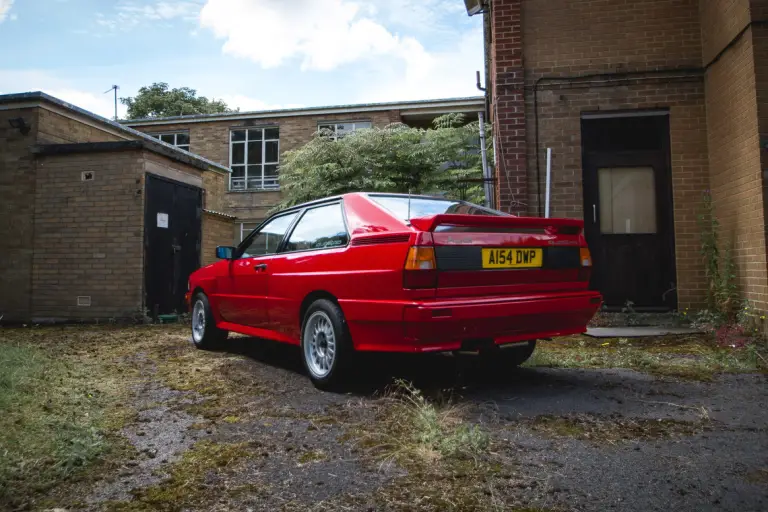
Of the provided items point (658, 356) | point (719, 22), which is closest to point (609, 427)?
point (658, 356)

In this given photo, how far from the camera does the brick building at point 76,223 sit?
9000mm

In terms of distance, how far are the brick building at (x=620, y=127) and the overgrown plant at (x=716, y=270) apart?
10 centimetres

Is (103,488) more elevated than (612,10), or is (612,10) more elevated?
(612,10)

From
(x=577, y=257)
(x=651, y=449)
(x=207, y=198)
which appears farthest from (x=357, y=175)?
(x=651, y=449)

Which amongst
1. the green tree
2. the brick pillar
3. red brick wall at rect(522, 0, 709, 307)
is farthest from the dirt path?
the green tree

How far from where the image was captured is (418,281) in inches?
131

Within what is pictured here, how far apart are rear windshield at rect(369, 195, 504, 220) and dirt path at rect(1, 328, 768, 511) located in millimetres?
1209

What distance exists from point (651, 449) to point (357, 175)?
10.5m

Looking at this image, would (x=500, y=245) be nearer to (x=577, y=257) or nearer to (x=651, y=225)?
(x=577, y=257)

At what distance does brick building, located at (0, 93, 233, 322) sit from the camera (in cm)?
900

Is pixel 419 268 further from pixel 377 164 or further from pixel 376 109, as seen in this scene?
pixel 376 109

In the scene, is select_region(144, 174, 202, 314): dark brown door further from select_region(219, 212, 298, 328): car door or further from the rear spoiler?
the rear spoiler

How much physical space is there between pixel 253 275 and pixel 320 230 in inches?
A: 40.2

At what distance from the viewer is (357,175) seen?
12.5 meters
